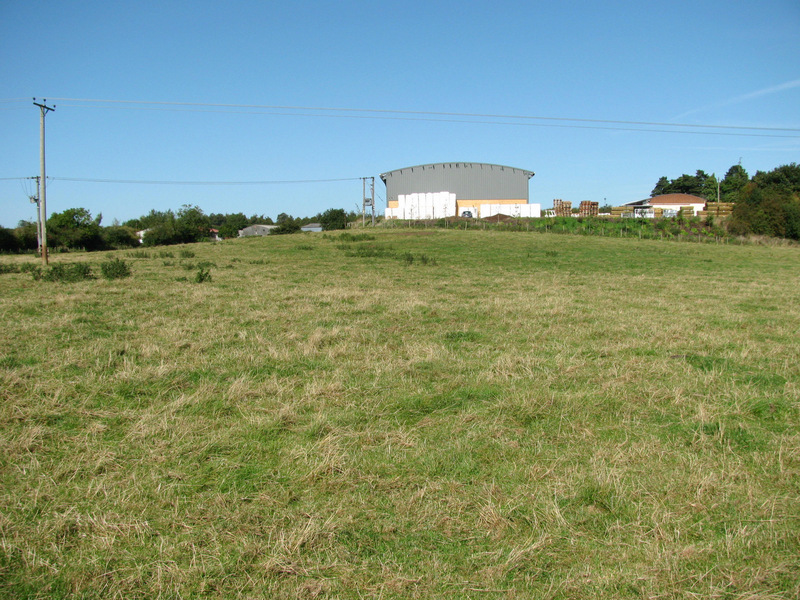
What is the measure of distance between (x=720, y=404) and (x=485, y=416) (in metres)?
2.41

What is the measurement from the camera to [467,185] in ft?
256

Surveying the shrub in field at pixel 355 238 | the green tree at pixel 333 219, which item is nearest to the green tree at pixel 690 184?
the green tree at pixel 333 219

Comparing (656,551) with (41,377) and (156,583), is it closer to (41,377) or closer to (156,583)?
(156,583)

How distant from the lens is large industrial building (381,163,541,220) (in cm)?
7475

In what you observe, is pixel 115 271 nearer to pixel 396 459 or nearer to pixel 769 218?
pixel 396 459

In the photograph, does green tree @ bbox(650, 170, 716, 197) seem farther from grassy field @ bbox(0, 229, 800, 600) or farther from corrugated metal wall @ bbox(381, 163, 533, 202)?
grassy field @ bbox(0, 229, 800, 600)

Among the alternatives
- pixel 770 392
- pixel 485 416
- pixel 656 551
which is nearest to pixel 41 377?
pixel 485 416

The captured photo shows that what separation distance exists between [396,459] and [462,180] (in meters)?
76.9

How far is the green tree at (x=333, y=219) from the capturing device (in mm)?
73188

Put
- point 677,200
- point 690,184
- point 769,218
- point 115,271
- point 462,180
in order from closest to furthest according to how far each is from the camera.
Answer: point 115,271 < point 769,218 < point 462,180 < point 677,200 < point 690,184

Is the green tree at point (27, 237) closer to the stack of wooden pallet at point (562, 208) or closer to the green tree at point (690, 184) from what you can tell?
the stack of wooden pallet at point (562, 208)

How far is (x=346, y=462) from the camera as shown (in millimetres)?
3986

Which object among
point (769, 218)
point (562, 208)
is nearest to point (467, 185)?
point (562, 208)

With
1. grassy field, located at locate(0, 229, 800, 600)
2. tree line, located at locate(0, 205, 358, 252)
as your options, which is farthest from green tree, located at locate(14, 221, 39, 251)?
grassy field, located at locate(0, 229, 800, 600)
